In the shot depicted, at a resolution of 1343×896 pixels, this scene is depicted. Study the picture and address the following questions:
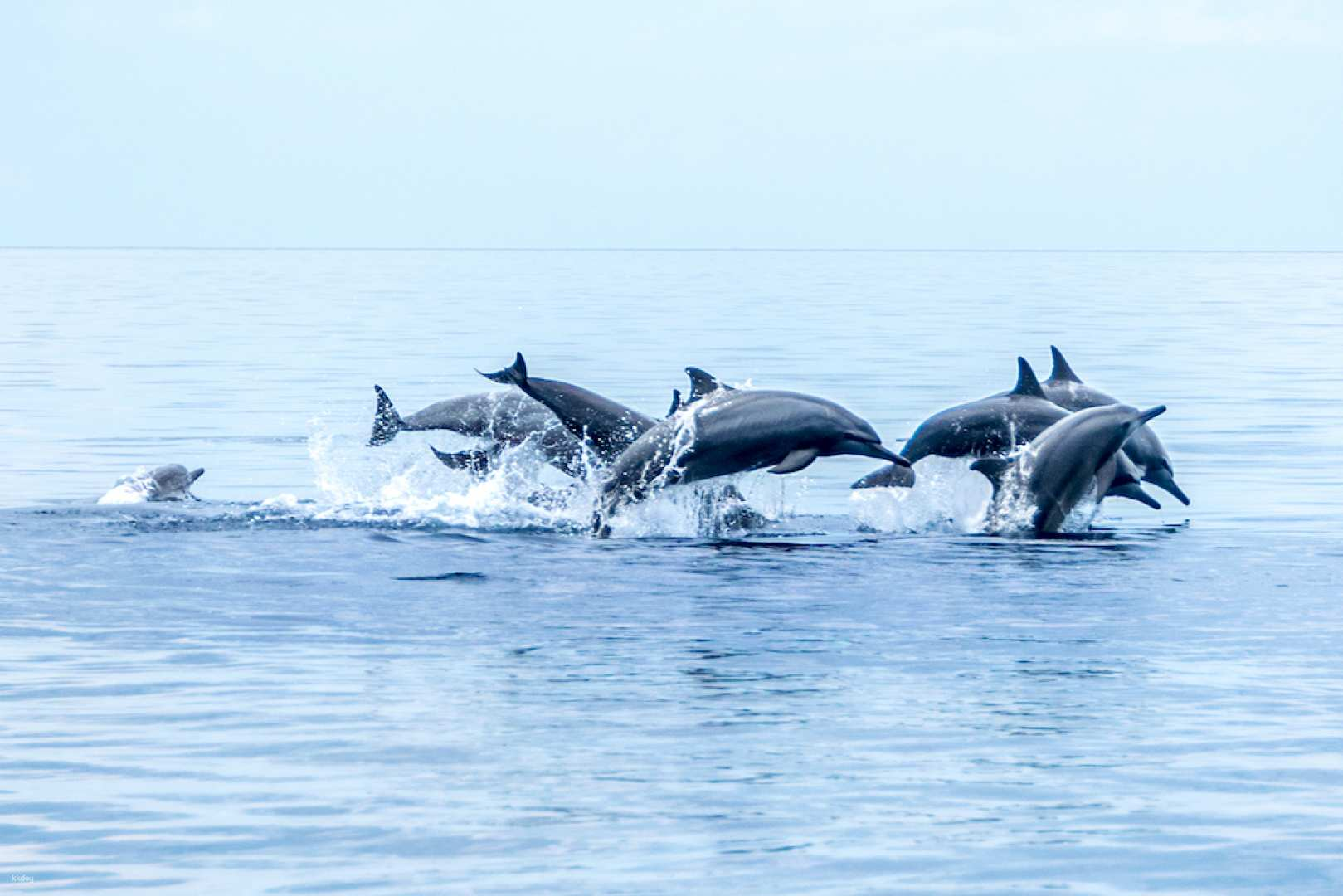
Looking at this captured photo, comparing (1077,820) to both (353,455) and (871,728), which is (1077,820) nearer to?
(871,728)

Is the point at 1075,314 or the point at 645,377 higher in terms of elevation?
the point at 1075,314

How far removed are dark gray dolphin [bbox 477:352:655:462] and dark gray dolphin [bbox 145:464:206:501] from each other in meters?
3.76

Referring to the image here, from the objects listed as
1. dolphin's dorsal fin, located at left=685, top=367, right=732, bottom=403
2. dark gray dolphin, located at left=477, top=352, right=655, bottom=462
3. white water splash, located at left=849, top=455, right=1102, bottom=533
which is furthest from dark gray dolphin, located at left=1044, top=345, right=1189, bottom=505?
dark gray dolphin, located at left=477, top=352, right=655, bottom=462

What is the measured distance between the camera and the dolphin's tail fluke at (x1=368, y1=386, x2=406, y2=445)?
21.5 meters

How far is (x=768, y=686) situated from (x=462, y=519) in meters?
7.87

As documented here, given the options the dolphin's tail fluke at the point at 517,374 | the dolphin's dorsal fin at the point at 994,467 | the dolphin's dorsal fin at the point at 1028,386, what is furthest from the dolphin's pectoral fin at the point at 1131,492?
the dolphin's tail fluke at the point at 517,374

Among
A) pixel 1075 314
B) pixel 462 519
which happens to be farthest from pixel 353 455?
pixel 1075 314

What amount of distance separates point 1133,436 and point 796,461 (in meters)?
4.58

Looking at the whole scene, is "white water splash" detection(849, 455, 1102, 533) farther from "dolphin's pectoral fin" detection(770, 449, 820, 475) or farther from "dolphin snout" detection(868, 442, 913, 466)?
"dolphin's pectoral fin" detection(770, 449, 820, 475)

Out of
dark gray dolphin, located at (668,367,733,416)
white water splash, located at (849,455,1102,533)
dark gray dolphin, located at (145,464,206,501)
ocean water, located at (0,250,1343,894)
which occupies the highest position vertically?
dark gray dolphin, located at (668,367,733,416)

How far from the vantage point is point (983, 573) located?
16.0m

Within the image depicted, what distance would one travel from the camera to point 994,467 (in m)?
18.8

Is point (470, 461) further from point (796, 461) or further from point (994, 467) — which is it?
point (994, 467)

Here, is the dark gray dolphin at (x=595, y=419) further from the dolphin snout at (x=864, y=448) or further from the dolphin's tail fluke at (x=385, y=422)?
the dolphin's tail fluke at (x=385, y=422)
